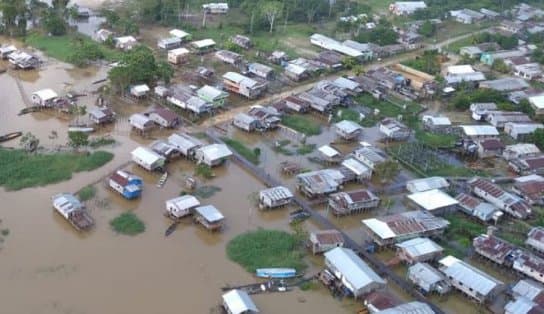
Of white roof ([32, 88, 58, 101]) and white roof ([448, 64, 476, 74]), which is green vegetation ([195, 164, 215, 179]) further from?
white roof ([448, 64, 476, 74])

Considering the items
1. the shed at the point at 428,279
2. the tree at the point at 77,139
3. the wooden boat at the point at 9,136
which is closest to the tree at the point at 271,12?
the tree at the point at 77,139

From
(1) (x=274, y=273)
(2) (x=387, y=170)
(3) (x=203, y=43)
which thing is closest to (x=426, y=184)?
(2) (x=387, y=170)

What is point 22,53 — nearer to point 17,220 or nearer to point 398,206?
point 17,220

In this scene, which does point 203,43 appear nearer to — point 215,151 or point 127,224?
point 215,151

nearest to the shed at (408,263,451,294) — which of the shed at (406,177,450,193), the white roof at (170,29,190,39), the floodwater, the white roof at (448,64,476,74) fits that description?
the floodwater

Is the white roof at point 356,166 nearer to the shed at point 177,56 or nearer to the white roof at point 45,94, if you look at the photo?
the shed at point 177,56

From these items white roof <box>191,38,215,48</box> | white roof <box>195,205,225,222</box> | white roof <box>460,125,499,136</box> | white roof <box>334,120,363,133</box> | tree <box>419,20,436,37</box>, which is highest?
tree <box>419,20,436,37</box>
